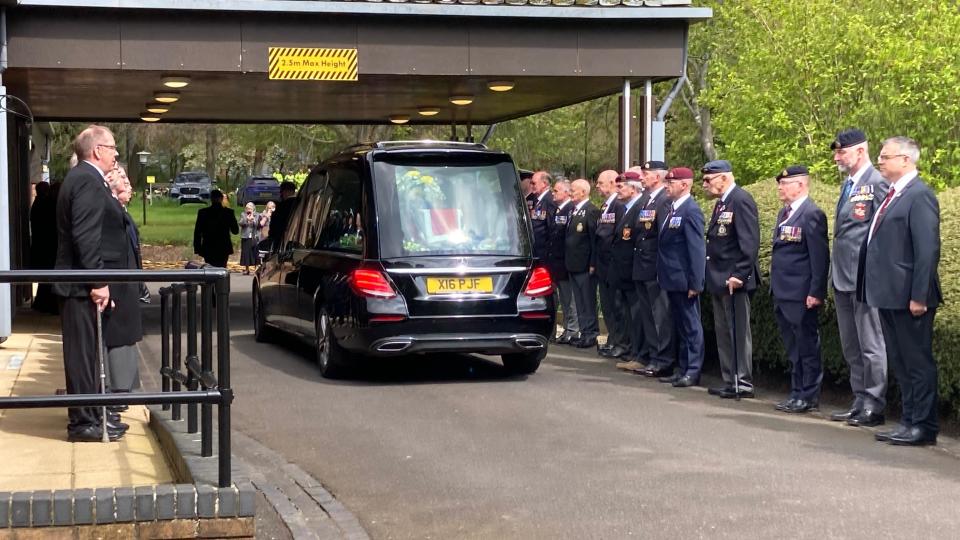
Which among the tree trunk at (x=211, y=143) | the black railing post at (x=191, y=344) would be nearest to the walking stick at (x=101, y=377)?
the black railing post at (x=191, y=344)

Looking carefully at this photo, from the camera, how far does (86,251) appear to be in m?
8.30

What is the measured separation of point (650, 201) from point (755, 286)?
2051mm

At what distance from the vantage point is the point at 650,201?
13250mm

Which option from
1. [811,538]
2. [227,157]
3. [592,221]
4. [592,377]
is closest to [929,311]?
[811,538]

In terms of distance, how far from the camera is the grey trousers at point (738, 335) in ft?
37.7

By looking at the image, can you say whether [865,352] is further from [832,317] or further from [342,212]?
[342,212]

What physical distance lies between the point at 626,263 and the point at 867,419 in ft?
13.9

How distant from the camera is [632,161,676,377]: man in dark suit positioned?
1289cm

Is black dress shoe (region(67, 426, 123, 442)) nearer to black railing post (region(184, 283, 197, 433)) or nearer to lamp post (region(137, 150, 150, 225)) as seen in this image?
black railing post (region(184, 283, 197, 433))

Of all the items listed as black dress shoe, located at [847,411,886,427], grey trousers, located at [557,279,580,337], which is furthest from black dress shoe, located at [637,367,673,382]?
grey trousers, located at [557,279,580,337]

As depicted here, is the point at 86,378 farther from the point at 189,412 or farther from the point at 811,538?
the point at 811,538

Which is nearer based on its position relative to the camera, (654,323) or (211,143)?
(654,323)

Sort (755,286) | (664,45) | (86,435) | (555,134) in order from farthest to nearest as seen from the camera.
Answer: (555,134)
(664,45)
(755,286)
(86,435)

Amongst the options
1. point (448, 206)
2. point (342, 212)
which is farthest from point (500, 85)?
point (448, 206)
